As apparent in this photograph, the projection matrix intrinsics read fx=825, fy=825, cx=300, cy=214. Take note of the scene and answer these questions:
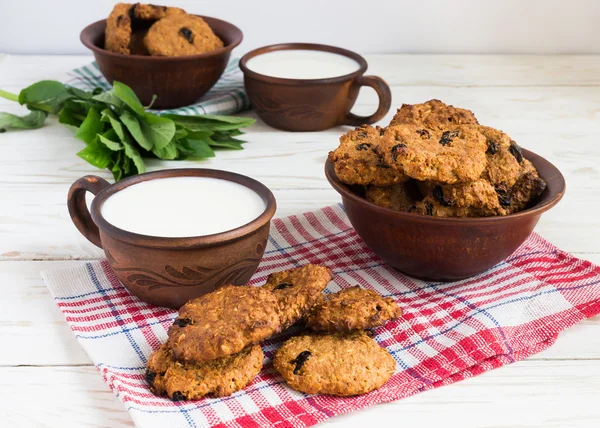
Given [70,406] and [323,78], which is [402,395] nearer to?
[70,406]

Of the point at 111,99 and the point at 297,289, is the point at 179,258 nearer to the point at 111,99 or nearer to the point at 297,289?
the point at 297,289

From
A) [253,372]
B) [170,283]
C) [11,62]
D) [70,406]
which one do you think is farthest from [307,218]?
[11,62]

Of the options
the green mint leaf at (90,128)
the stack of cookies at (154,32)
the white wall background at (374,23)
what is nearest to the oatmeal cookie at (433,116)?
the green mint leaf at (90,128)

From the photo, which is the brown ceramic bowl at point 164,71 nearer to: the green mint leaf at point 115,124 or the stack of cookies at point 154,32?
the stack of cookies at point 154,32

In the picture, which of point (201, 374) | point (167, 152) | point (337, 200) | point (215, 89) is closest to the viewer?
point (201, 374)

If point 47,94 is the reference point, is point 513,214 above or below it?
above

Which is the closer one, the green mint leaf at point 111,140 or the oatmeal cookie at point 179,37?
the green mint leaf at point 111,140

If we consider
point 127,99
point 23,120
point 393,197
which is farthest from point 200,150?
point 393,197
